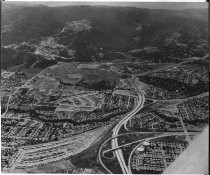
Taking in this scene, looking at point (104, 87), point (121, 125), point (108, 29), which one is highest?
point (108, 29)

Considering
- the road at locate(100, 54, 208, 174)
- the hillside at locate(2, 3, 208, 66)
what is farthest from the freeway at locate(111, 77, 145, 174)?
the hillside at locate(2, 3, 208, 66)

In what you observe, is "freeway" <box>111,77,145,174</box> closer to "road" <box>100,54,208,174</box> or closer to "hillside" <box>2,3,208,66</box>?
"road" <box>100,54,208,174</box>

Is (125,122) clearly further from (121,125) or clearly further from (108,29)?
(108,29)

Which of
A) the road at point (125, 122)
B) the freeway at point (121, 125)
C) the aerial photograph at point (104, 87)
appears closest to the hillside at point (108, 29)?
the aerial photograph at point (104, 87)

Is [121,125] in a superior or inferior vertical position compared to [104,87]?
inferior

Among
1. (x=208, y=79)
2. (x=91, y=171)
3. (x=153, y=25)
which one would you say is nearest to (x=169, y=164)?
(x=91, y=171)

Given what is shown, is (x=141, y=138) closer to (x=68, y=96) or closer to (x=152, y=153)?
(x=152, y=153)

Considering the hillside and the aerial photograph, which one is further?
the hillside

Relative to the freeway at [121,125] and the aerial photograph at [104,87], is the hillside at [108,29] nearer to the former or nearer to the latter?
the aerial photograph at [104,87]

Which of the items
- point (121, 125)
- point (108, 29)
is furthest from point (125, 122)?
point (108, 29)
